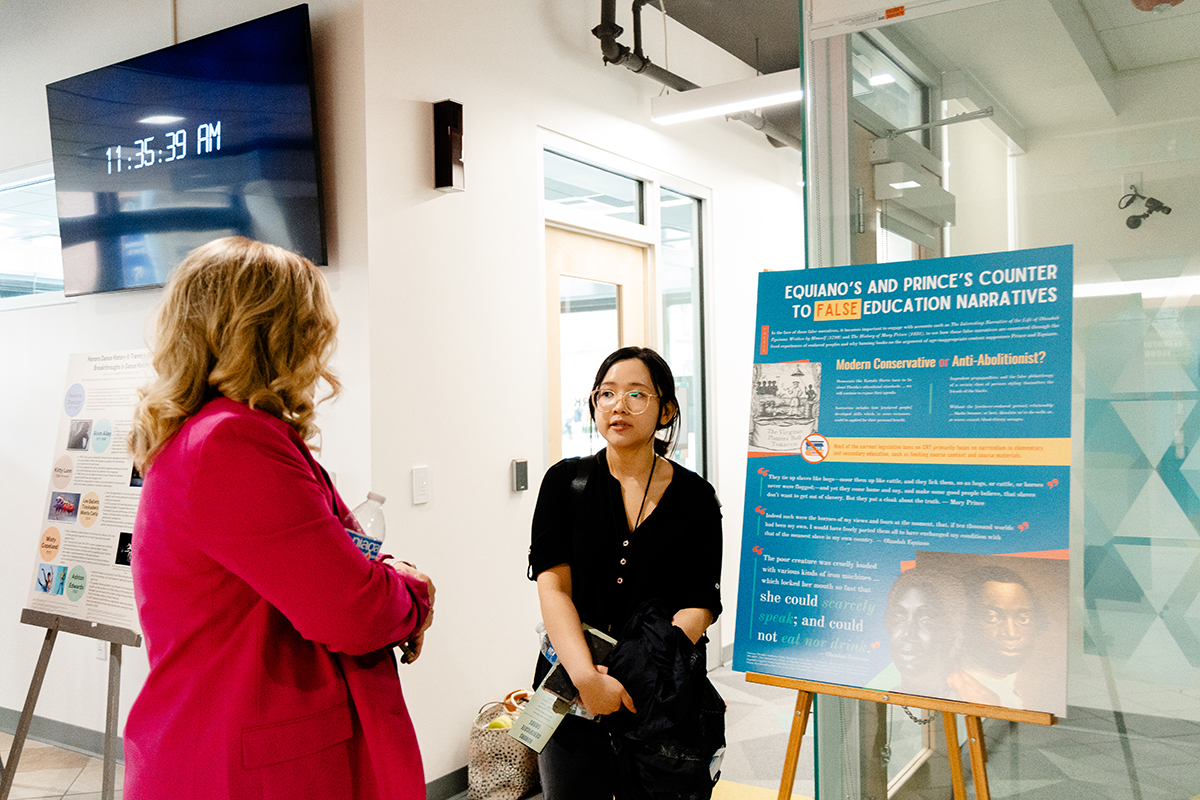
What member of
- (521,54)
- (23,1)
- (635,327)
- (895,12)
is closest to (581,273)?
(635,327)

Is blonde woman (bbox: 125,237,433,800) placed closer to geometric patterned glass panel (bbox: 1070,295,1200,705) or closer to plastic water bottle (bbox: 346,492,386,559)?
plastic water bottle (bbox: 346,492,386,559)

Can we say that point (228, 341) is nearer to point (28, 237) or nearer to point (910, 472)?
point (910, 472)

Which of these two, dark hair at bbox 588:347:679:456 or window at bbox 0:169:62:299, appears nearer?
dark hair at bbox 588:347:679:456

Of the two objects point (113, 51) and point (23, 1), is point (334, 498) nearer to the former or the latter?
point (113, 51)

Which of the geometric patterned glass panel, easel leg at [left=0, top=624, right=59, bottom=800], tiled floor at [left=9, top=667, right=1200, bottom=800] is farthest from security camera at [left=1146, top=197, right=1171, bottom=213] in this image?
easel leg at [left=0, top=624, right=59, bottom=800]

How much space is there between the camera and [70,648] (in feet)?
11.6

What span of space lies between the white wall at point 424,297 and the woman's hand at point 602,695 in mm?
1304

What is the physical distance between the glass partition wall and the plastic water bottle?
1.24 metres

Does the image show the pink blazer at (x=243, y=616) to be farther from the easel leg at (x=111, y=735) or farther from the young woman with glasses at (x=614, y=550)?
the easel leg at (x=111, y=735)

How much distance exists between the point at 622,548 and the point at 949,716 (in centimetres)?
70

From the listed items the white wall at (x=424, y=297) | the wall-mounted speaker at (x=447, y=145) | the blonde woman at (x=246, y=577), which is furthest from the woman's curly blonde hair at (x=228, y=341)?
the wall-mounted speaker at (x=447, y=145)

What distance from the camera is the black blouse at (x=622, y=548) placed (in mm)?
1802

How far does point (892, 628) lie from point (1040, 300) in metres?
0.68

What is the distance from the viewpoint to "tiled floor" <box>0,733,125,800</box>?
3127 millimetres
